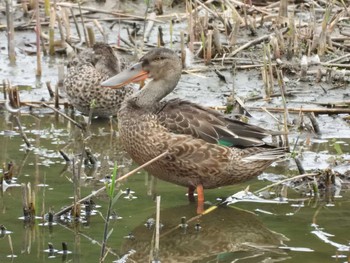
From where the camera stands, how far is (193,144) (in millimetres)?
7848

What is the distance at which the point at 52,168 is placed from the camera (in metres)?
8.78

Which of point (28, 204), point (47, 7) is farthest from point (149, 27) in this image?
point (28, 204)

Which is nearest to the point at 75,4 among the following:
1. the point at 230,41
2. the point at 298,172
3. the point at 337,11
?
the point at 230,41

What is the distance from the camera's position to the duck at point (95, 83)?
34.4 feet

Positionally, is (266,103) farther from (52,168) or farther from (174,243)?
(174,243)

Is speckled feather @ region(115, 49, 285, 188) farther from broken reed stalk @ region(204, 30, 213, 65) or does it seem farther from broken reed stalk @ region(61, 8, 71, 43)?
broken reed stalk @ region(61, 8, 71, 43)

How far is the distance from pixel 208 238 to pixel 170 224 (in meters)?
0.40

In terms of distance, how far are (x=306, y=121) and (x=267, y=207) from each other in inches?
95.5

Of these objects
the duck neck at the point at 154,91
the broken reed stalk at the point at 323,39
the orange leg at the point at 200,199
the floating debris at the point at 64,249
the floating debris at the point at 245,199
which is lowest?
the floating debris at the point at 245,199

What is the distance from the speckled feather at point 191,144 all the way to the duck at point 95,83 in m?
2.39

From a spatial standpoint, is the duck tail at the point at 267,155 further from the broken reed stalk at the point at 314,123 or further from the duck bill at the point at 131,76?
the broken reed stalk at the point at 314,123

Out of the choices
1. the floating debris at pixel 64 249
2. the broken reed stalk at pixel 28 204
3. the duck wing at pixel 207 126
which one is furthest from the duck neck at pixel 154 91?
the floating debris at pixel 64 249

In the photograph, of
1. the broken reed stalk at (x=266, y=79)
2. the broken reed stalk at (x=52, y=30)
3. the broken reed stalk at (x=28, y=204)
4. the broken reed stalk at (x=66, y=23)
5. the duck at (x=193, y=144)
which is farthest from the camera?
the broken reed stalk at (x=66, y=23)

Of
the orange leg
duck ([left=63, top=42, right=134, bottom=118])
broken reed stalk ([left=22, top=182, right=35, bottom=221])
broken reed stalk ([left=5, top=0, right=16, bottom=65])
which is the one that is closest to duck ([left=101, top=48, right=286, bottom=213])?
the orange leg
